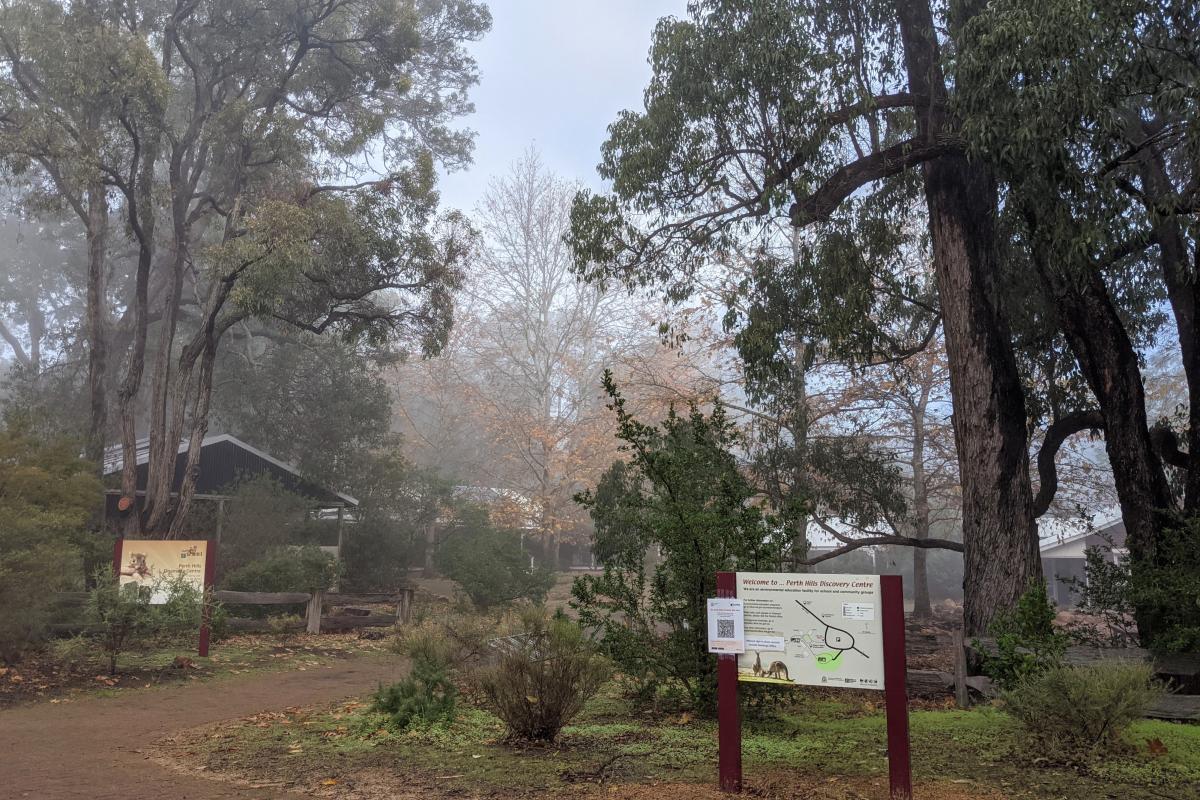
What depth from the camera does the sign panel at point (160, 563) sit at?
531 inches

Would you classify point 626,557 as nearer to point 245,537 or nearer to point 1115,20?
A: point 1115,20

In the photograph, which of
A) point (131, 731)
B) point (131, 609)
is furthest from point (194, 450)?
point (131, 731)

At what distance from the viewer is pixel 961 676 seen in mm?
10984

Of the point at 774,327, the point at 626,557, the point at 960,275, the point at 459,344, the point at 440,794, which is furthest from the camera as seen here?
the point at 459,344

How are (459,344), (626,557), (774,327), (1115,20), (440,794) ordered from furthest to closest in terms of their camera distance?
(459,344)
(774,327)
(1115,20)
(626,557)
(440,794)

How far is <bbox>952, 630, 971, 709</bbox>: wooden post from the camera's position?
10.9 meters

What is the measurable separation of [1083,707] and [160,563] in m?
12.5

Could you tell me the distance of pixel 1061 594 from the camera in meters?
37.5

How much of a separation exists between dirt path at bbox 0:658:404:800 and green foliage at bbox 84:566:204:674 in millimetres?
1116

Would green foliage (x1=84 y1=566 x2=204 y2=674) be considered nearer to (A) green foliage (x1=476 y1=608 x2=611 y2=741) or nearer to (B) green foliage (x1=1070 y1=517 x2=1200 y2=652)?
(A) green foliage (x1=476 y1=608 x2=611 y2=741)

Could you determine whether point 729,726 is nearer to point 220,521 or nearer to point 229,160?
point 220,521

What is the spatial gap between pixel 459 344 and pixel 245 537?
22.0m

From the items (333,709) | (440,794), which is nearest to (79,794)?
(440,794)

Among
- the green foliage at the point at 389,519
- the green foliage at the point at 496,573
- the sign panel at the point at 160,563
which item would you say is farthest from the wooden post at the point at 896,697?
the green foliage at the point at 389,519
